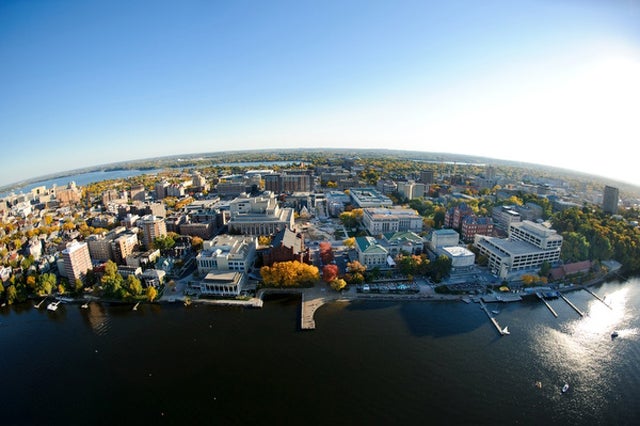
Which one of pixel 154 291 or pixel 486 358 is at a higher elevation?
pixel 154 291

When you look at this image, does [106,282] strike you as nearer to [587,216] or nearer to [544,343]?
[544,343]

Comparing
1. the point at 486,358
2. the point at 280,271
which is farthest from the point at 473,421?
the point at 280,271

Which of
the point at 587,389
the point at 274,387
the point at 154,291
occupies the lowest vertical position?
the point at 587,389

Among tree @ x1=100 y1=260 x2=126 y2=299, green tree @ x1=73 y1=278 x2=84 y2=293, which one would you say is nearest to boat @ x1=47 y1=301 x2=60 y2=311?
green tree @ x1=73 y1=278 x2=84 y2=293

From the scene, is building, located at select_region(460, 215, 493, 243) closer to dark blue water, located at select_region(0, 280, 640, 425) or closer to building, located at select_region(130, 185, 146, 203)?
dark blue water, located at select_region(0, 280, 640, 425)

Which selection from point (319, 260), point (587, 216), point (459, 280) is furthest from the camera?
point (587, 216)

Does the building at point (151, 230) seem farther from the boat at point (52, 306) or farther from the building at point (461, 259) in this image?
the building at point (461, 259)
